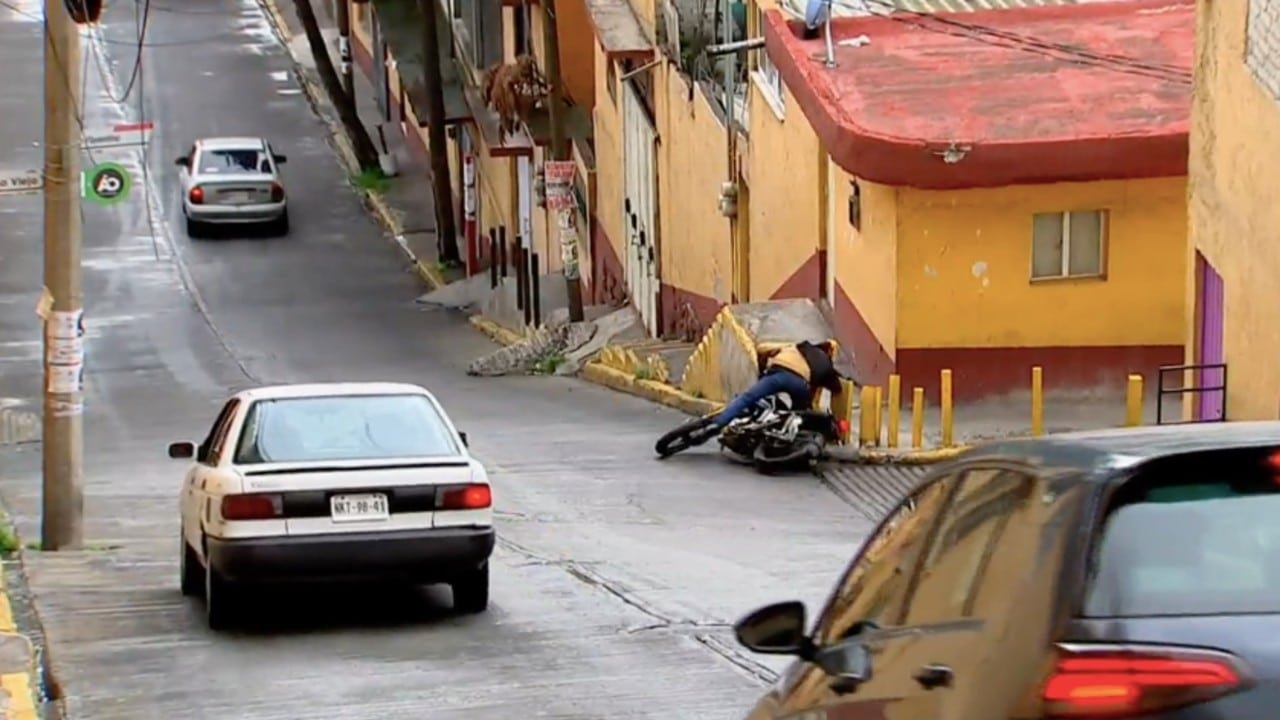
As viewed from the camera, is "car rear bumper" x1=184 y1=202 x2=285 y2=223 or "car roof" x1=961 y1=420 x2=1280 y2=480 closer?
"car roof" x1=961 y1=420 x2=1280 y2=480

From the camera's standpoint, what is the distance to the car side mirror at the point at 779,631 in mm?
6297

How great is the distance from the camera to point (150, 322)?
42.3 metres

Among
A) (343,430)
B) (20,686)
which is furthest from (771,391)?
(20,686)

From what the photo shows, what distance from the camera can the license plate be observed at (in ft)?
42.0

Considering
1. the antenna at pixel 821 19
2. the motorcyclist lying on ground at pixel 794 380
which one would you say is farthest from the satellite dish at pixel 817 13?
the motorcyclist lying on ground at pixel 794 380

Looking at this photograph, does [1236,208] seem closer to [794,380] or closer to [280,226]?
[794,380]

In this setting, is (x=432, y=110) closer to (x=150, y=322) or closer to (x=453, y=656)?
(x=150, y=322)

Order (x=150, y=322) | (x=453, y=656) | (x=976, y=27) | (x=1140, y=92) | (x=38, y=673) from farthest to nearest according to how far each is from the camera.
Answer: (x=150, y=322), (x=976, y=27), (x=1140, y=92), (x=453, y=656), (x=38, y=673)

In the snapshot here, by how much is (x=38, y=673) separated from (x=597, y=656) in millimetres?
2860

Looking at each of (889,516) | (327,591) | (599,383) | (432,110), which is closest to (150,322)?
(432,110)

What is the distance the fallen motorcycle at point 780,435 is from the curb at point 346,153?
24.6 m

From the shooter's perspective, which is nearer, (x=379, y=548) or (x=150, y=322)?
(x=379, y=548)

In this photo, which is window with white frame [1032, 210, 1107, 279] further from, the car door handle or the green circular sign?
the car door handle

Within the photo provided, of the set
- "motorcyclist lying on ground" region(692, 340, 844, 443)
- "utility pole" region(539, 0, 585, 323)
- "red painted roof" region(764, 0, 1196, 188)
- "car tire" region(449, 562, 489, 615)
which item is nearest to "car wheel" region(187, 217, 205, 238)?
"utility pole" region(539, 0, 585, 323)
